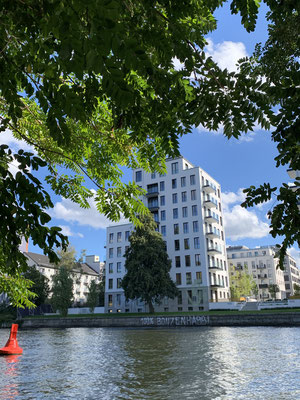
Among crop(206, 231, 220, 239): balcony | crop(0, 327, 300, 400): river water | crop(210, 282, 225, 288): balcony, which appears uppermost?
crop(206, 231, 220, 239): balcony

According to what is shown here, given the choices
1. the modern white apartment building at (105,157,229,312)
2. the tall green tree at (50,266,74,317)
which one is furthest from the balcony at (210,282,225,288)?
the tall green tree at (50,266,74,317)

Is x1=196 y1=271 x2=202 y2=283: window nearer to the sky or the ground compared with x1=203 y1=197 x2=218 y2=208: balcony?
nearer to the ground

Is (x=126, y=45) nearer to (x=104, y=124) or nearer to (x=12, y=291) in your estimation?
(x=104, y=124)

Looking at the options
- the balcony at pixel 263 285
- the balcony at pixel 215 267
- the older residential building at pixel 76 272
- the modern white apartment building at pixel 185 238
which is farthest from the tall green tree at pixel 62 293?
the balcony at pixel 263 285

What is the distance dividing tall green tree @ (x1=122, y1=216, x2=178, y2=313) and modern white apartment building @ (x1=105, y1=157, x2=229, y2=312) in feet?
25.9

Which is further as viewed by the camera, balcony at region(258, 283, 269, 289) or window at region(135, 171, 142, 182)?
balcony at region(258, 283, 269, 289)

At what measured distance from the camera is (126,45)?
5.59 ft

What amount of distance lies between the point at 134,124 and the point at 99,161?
2.54m

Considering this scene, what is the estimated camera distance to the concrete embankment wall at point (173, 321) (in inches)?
1479

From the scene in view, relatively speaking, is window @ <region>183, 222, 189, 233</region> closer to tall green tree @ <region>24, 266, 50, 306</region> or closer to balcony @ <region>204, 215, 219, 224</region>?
balcony @ <region>204, 215, 219, 224</region>

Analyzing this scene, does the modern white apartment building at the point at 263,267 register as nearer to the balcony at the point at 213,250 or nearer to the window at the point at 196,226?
the balcony at the point at 213,250

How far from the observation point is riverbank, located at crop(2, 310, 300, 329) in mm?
37688

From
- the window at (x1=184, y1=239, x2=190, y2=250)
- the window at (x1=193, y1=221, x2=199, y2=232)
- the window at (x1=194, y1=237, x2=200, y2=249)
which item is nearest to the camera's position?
the window at (x1=194, y1=237, x2=200, y2=249)

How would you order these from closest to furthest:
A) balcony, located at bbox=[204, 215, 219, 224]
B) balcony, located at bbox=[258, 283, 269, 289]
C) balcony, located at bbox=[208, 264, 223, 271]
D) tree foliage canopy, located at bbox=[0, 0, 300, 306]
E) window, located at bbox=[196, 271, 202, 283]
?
tree foliage canopy, located at bbox=[0, 0, 300, 306] → window, located at bbox=[196, 271, 202, 283] → balcony, located at bbox=[208, 264, 223, 271] → balcony, located at bbox=[204, 215, 219, 224] → balcony, located at bbox=[258, 283, 269, 289]
